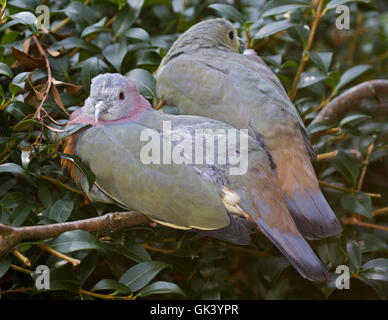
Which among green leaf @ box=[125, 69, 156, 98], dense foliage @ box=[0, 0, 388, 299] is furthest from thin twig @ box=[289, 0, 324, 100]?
green leaf @ box=[125, 69, 156, 98]

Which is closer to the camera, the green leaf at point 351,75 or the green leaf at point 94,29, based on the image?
the green leaf at point 94,29

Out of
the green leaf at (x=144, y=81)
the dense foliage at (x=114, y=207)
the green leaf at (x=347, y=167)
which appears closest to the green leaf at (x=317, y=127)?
the dense foliage at (x=114, y=207)

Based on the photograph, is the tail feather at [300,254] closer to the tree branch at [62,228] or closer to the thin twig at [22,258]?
the tree branch at [62,228]

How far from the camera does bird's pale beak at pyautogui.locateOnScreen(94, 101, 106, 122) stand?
1.31 meters

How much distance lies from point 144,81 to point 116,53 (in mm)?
162

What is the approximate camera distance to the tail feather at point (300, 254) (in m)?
1.12

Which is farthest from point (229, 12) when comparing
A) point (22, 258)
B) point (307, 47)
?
point (22, 258)

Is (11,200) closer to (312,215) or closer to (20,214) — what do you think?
(20,214)

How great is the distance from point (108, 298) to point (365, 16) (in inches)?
73.3

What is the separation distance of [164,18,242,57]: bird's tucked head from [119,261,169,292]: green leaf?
2.43 feet

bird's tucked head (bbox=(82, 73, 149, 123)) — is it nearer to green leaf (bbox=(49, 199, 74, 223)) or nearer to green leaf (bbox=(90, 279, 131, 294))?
green leaf (bbox=(49, 199, 74, 223))

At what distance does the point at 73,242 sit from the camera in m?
1.17

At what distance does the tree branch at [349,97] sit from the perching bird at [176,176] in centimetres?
60

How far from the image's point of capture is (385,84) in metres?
1.91
